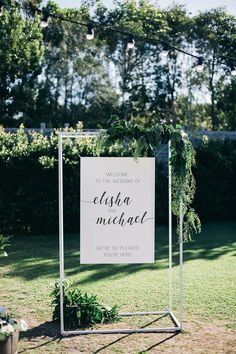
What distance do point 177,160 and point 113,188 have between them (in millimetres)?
850

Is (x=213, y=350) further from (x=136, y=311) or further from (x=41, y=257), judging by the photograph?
(x=41, y=257)

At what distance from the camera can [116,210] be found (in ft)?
18.9

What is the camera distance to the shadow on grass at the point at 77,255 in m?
8.91

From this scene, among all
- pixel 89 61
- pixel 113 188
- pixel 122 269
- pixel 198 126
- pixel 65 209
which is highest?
pixel 89 61

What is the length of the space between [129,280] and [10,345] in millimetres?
3914

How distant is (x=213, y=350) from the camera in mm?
5184

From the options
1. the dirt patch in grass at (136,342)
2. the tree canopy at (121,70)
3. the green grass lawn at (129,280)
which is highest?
the tree canopy at (121,70)

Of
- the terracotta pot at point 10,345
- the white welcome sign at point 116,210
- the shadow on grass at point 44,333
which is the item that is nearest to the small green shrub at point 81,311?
the shadow on grass at point 44,333

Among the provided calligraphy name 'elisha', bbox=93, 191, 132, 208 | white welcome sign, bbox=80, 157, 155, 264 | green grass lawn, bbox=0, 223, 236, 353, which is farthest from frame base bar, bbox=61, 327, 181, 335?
calligraphy name 'elisha', bbox=93, 191, 132, 208

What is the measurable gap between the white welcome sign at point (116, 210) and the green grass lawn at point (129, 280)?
128 cm

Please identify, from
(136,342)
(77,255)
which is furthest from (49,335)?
(77,255)

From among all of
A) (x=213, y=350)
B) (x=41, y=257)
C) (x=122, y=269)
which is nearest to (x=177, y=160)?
(x=213, y=350)

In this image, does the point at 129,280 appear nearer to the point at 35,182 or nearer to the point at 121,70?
the point at 35,182

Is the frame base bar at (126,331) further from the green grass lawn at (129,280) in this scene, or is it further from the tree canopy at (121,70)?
the tree canopy at (121,70)
